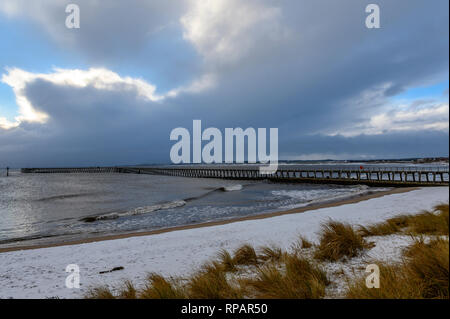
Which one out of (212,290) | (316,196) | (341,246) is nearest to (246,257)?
(212,290)

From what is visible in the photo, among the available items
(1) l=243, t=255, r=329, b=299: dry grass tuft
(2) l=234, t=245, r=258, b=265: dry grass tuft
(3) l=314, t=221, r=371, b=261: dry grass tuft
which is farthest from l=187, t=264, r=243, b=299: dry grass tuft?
(3) l=314, t=221, r=371, b=261: dry grass tuft

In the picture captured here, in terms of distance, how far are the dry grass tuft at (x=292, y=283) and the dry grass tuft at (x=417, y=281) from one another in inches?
19.2

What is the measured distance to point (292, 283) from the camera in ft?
11.4

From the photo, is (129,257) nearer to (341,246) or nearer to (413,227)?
(341,246)

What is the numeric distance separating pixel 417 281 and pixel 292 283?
5.27 feet

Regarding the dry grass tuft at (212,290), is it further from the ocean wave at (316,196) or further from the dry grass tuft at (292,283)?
the ocean wave at (316,196)

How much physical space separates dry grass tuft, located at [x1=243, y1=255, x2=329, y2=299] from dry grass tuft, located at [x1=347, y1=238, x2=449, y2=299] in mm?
488

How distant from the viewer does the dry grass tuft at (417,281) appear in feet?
9.39

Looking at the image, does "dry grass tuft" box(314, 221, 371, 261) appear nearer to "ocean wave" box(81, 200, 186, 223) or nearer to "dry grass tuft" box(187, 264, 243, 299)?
"dry grass tuft" box(187, 264, 243, 299)

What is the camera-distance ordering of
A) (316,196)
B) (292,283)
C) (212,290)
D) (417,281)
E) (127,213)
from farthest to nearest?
(316,196)
(127,213)
(212,290)
(292,283)
(417,281)

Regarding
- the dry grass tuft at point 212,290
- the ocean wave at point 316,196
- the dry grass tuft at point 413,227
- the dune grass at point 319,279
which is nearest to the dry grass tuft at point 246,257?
the dune grass at point 319,279

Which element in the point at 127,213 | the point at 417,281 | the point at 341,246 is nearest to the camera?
the point at 417,281
